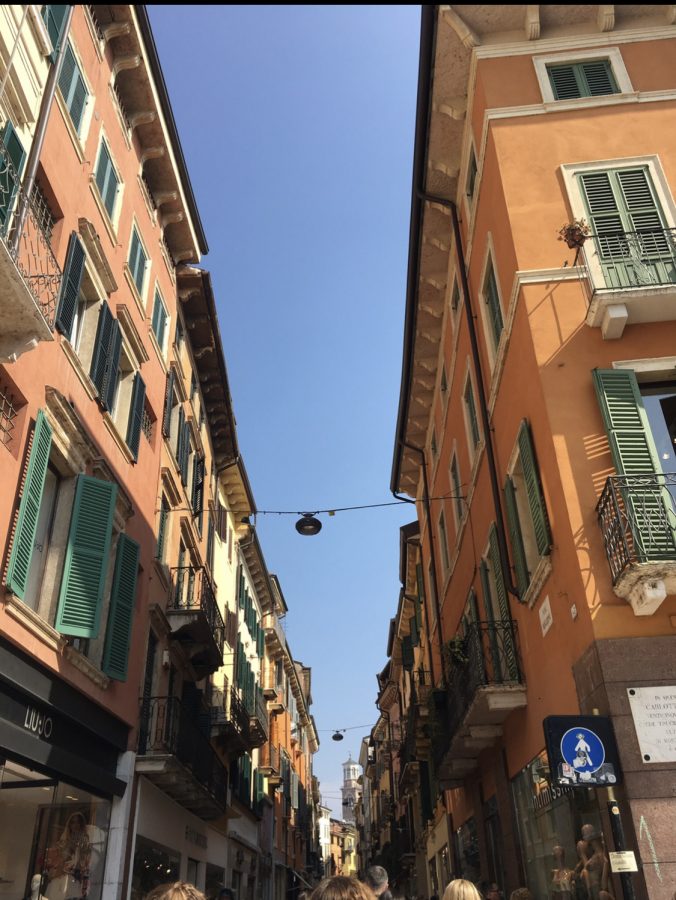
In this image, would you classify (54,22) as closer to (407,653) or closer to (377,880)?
(377,880)

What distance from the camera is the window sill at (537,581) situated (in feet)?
33.5

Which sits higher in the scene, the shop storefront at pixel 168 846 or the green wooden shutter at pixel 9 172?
the green wooden shutter at pixel 9 172

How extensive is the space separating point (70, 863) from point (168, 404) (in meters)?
9.88

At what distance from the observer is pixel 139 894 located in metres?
13.4

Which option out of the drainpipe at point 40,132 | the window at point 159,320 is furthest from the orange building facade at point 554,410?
the drainpipe at point 40,132

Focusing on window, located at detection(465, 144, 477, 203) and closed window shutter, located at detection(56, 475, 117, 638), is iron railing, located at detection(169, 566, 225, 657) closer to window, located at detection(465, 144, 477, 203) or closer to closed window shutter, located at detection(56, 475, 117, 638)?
closed window shutter, located at detection(56, 475, 117, 638)

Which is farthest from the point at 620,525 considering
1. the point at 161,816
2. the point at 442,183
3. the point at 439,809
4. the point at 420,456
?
the point at 439,809

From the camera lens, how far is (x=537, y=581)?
10.8 meters

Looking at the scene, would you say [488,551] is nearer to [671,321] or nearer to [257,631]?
[671,321]

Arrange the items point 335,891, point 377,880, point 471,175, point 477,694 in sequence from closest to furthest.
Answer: point 335,891 → point 377,880 → point 477,694 → point 471,175

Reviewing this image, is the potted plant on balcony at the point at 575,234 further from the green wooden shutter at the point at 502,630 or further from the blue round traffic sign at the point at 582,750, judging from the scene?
the blue round traffic sign at the point at 582,750

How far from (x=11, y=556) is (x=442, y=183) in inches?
459

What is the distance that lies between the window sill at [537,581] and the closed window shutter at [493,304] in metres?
4.26

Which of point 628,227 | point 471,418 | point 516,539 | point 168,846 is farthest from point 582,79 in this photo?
point 168,846
